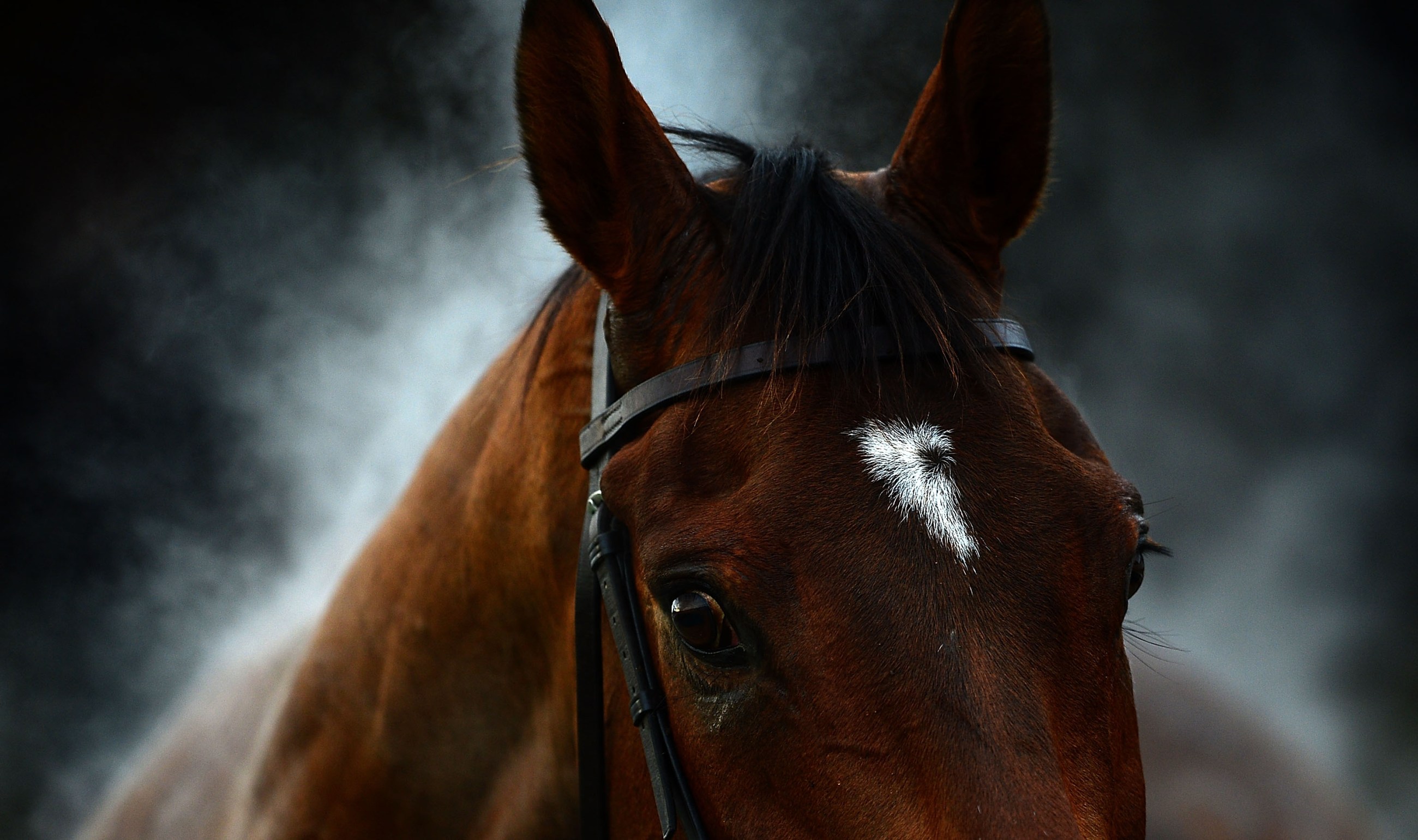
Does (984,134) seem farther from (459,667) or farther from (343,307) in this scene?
(343,307)

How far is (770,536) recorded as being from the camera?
3.00ft

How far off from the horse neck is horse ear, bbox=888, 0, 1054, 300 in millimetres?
579

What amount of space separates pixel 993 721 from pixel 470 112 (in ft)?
11.6

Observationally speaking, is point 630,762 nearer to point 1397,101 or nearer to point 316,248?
point 316,248

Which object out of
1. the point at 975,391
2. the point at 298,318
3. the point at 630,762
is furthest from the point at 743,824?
the point at 298,318

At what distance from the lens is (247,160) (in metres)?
3.68

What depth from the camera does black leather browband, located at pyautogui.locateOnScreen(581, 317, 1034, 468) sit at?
1.04 metres

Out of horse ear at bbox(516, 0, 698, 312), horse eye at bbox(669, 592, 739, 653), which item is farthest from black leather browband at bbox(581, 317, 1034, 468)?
horse eye at bbox(669, 592, 739, 653)

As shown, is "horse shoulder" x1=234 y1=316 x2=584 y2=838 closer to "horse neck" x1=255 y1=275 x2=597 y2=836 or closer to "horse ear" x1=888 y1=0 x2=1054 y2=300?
"horse neck" x1=255 y1=275 x2=597 y2=836

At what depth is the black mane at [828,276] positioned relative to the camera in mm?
1049

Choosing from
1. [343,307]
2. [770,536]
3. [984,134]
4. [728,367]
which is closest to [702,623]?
[770,536]

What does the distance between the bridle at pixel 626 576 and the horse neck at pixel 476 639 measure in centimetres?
10

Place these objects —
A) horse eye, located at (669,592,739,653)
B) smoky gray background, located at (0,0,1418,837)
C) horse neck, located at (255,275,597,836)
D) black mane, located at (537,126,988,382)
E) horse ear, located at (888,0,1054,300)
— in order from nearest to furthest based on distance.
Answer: horse eye, located at (669,592,739,653)
black mane, located at (537,126,988,382)
horse ear, located at (888,0,1054,300)
horse neck, located at (255,275,597,836)
smoky gray background, located at (0,0,1418,837)

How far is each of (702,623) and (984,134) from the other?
2.99ft
